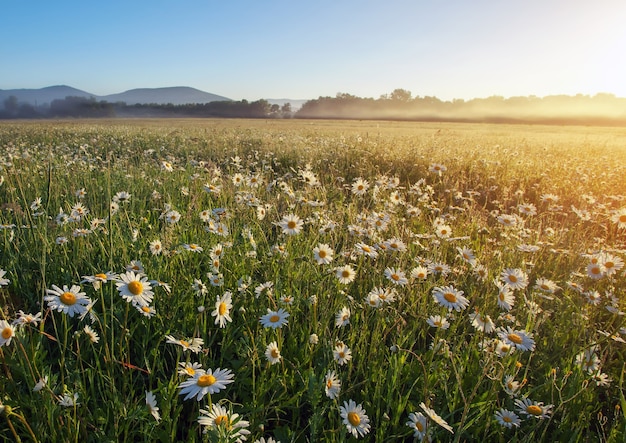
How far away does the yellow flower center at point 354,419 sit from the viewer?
1423 mm

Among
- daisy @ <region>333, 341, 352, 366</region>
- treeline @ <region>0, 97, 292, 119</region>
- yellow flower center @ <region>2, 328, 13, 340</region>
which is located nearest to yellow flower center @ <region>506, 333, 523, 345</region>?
daisy @ <region>333, 341, 352, 366</region>

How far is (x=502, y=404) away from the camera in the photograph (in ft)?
6.10

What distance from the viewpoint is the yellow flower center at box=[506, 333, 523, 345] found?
5.49 ft

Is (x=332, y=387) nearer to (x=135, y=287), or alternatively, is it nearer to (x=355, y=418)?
(x=355, y=418)

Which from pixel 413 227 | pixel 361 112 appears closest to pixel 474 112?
pixel 361 112

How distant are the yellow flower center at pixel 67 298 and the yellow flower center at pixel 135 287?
7.4 inches

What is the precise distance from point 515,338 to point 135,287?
1.64 m

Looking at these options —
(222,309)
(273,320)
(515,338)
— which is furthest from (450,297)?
(222,309)

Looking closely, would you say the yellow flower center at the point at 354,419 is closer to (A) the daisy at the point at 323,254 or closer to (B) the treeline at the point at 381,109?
(A) the daisy at the point at 323,254

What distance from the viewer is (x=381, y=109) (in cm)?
8375

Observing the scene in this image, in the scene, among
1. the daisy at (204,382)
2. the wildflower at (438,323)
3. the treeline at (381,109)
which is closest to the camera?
the daisy at (204,382)

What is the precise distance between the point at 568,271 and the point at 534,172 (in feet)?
15.0

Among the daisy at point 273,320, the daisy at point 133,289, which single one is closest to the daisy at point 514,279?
the daisy at point 273,320

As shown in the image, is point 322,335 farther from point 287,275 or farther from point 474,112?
point 474,112
